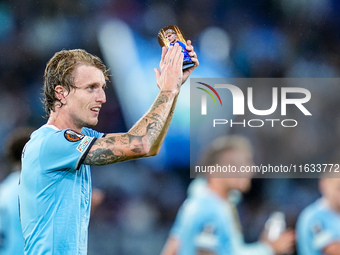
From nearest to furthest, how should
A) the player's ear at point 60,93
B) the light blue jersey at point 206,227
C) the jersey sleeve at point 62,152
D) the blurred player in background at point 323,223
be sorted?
the jersey sleeve at point 62,152 → the player's ear at point 60,93 → the light blue jersey at point 206,227 → the blurred player in background at point 323,223

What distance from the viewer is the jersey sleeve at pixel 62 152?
2115 mm

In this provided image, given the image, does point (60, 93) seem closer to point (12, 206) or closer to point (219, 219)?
point (12, 206)

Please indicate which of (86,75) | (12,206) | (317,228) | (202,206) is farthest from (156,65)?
(86,75)

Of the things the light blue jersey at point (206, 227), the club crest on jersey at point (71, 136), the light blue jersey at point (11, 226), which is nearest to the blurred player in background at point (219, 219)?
the light blue jersey at point (206, 227)

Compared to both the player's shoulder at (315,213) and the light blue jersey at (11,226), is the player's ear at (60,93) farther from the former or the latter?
the player's shoulder at (315,213)

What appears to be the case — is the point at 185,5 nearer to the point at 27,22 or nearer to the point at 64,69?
the point at 27,22

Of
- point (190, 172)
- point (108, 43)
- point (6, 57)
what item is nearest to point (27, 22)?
point (6, 57)

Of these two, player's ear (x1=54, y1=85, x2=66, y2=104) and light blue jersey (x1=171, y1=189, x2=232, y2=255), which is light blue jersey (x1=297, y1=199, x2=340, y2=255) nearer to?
light blue jersey (x1=171, y1=189, x2=232, y2=255)

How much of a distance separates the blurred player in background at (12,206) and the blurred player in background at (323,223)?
2594 millimetres

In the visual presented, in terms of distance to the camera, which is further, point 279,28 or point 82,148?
point 279,28

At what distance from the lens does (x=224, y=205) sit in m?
4.53

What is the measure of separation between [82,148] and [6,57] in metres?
3.28

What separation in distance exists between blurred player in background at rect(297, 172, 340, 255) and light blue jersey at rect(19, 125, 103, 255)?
307 cm

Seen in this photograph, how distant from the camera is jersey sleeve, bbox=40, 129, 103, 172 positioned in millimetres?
2115
